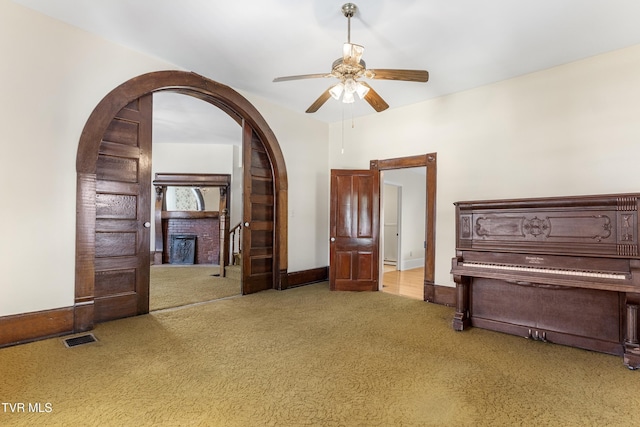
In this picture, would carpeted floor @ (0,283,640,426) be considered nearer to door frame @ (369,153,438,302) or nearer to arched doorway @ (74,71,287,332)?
arched doorway @ (74,71,287,332)

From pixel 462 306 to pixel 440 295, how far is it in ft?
3.40

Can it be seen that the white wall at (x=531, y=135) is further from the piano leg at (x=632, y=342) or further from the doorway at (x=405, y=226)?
the doorway at (x=405, y=226)

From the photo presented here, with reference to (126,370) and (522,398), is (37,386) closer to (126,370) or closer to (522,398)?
(126,370)

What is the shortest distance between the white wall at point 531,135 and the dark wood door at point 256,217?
6.60ft

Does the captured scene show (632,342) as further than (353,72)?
No

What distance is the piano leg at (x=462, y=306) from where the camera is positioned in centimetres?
319

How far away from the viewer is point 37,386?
2020mm

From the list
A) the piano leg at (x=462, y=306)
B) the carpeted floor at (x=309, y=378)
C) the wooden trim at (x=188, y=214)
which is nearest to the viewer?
the carpeted floor at (x=309, y=378)

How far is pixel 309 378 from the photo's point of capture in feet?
7.18

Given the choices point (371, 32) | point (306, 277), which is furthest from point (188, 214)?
point (371, 32)

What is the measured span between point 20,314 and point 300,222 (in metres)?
3.52

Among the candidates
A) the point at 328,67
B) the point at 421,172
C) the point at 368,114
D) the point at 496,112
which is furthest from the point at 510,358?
the point at 421,172

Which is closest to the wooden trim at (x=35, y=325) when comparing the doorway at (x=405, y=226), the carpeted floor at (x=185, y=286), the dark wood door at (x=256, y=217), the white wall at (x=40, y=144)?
the white wall at (x=40, y=144)

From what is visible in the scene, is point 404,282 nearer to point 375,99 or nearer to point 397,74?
point 375,99
